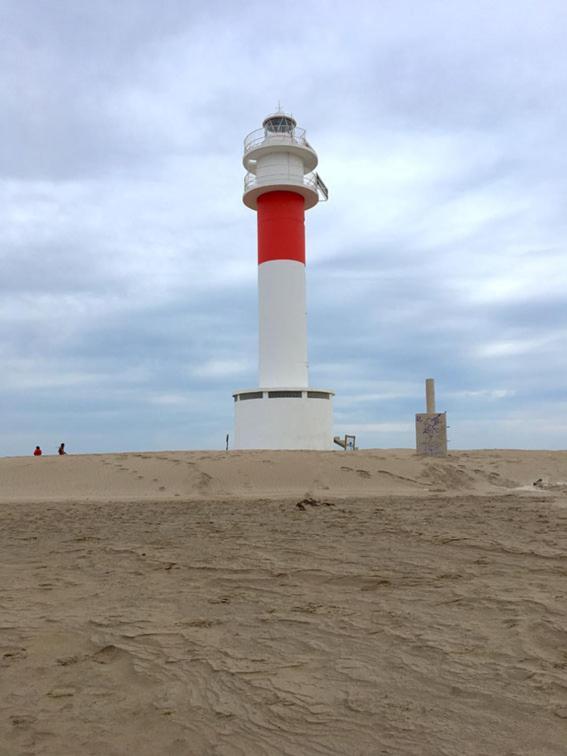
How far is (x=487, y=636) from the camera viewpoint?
339 cm

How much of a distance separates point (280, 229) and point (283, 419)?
19.0 feet

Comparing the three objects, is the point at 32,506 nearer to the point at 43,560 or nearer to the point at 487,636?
the point at 43,560

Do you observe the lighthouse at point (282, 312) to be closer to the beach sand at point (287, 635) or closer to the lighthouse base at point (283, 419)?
the lighthouse base at point (283, 419)

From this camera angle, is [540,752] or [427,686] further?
[427,686]

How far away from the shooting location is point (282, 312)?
18.4 m

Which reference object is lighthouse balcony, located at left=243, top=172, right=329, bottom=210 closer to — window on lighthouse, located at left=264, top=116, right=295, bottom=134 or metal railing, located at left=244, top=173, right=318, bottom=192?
metal railing, located at left=244, top=173, right=318, bottom=192

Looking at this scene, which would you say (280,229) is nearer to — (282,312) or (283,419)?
(282,312)

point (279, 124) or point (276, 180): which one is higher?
point (279, 124)

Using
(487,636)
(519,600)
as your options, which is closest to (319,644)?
(487,636)

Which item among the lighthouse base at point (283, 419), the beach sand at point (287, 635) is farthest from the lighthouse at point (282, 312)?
Result: the beach sand at point (287, 635)

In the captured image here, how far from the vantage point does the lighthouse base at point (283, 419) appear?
17422mm

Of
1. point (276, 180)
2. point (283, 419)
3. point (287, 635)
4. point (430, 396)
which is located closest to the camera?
point (287, 635)

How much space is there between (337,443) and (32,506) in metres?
11.4

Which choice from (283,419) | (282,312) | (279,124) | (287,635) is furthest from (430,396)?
(287,635)
